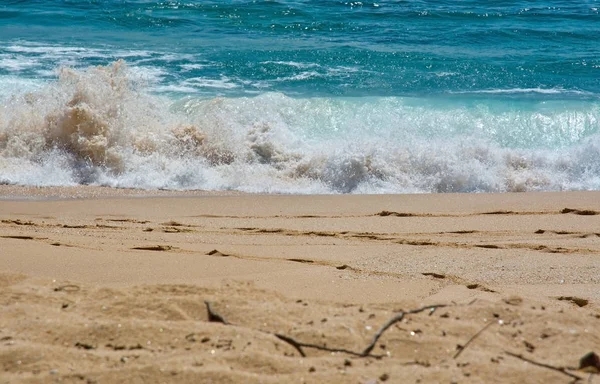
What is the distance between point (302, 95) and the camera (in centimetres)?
1131

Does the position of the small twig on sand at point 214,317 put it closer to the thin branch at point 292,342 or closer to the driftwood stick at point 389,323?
the thin branch at point 292,342

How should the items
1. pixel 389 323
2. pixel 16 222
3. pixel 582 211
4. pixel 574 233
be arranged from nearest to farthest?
pixel 389 323 < pixel 574 233 < pixel 16 222 < pixel 582 211

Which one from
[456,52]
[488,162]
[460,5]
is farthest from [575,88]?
[460,5]

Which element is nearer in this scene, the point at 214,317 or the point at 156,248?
the point at 214,317

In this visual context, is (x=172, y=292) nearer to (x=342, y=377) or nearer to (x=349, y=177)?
(x=342, y=377)

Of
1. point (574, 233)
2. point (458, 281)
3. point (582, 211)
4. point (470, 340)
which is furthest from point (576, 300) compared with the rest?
point (582, 211)

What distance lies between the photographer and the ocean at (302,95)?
26.9 ft

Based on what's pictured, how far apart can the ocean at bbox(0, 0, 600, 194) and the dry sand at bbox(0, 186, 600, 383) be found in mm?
870

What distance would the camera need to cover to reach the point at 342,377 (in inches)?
106

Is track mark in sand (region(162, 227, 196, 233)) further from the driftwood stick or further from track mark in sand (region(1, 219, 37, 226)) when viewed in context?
the driftwood stick

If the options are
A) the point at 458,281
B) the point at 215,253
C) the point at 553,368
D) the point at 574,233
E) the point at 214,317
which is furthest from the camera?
the point at 574,233

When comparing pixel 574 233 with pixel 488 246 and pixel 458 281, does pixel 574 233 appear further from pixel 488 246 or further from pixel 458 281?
pixel 458 281

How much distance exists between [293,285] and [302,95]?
7502 mm

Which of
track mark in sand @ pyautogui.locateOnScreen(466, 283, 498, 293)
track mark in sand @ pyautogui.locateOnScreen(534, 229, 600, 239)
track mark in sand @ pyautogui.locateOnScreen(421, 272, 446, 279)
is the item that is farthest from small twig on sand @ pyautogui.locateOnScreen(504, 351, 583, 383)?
track mark in sand @ pyautogui.locateOnScreen(534, 229, 600, 239)
